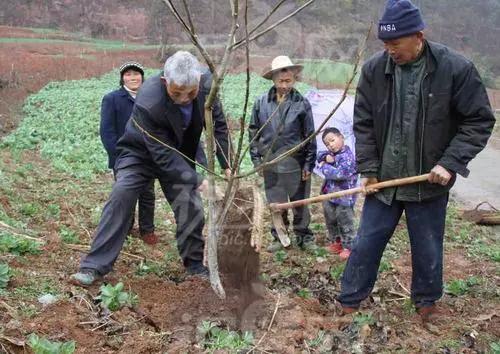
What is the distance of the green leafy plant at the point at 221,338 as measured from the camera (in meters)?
3.22

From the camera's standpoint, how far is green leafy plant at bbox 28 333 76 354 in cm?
273

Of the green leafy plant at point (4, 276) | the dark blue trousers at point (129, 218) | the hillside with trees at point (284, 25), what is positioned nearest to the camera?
the green leafy plant at point (4, 276)

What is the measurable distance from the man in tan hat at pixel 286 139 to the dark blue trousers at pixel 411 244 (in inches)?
65.2

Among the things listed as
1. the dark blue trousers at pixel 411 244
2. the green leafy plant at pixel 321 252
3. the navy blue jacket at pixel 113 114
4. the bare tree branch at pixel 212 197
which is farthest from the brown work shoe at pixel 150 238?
the dark blue trousers at pixel 411 244

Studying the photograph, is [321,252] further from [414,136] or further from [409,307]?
[414,136]

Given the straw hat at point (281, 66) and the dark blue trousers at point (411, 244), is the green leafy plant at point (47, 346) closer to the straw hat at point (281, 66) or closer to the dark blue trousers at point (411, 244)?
the dark blue trousers at point (411, 244)

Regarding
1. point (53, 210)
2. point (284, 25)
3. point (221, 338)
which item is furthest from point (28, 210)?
point (284, 25)

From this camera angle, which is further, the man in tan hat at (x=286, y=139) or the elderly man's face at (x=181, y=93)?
the man in tan hat at (x=286, y=139)

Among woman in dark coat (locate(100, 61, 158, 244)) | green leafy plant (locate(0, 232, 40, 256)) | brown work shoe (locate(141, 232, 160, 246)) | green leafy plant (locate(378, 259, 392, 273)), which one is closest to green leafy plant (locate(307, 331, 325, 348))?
green leafy plant (locate(378, 259, 392, 273))

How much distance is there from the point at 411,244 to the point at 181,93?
1.87 metres

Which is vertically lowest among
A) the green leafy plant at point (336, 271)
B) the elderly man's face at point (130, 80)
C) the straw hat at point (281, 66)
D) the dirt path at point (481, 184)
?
the dirt path at point (481, 184)

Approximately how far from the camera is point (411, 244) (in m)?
3.84

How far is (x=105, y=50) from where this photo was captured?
3378 cm

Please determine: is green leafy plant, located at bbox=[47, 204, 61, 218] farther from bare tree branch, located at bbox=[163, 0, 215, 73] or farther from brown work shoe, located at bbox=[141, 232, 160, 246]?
bare tree branch, located at bbox=[163, 0, 215, 73]
